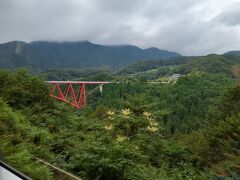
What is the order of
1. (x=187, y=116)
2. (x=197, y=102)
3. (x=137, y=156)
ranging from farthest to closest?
(x=197, y=102) < (x=187, y=116) < (x=137, y=156)

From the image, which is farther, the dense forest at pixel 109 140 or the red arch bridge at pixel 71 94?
the red arch bridge at pixel 71 94

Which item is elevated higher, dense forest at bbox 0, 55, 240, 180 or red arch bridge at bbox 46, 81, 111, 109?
dense forest at bbox 0, 55, 240, 180

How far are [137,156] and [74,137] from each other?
9.42 feet

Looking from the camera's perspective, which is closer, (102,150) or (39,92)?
(102,150)

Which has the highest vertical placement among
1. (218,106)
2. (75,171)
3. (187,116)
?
(75,171)

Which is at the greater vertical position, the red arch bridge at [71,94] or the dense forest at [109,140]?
the dense forest at [109,140]

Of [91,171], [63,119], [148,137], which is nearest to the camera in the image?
[91,171]

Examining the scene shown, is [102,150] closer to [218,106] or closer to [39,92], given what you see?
[39,92]

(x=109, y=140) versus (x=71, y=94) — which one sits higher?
(x=109, y=140)

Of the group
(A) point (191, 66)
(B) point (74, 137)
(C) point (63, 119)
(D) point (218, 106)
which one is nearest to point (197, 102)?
(D) point (218, 106)

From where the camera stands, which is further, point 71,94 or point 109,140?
point 71,94

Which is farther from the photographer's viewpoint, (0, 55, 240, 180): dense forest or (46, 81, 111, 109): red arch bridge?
(46, 81, 111, 109): red arch bridge

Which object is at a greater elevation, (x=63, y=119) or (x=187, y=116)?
(x=63, y=119)

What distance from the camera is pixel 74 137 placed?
12.6 m
